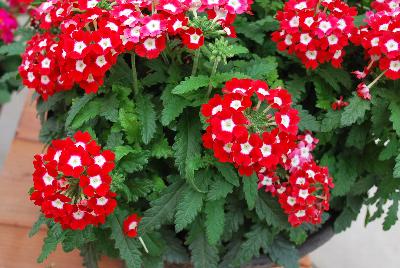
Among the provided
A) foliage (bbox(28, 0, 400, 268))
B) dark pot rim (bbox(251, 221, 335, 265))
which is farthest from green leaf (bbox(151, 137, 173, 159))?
dark pot rim (bbox(251, 221, 335, 265))

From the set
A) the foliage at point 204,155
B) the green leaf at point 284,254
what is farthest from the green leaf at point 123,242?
the green leaf at point 284,254

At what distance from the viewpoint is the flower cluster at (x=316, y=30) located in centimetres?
148

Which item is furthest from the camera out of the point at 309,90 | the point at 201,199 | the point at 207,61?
the point at 309,90

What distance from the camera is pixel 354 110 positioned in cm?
148

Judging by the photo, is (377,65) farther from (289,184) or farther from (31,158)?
(31,158)

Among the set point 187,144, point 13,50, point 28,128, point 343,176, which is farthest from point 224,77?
point 28,128

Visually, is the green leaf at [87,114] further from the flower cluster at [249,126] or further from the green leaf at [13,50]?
the green leaf at [13,50]

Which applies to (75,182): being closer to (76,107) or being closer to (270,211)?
(76,107)

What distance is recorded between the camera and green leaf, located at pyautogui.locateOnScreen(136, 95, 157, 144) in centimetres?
139

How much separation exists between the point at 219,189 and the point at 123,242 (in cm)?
29

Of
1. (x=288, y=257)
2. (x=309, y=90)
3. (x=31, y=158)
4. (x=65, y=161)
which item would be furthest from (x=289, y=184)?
(x=31, y=158)

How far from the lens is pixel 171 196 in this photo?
145 cm

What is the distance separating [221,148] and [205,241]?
363 millimetres

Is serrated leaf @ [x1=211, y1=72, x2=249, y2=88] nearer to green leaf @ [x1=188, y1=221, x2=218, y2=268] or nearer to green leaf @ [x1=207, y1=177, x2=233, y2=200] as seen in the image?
green leaf @ [x1=207, y1=177, x2=233, y2=200]
